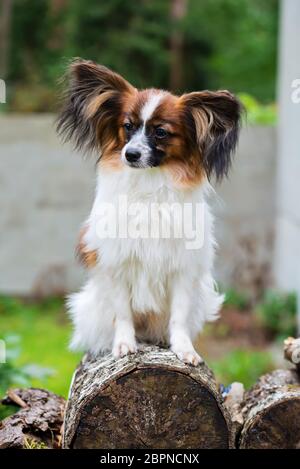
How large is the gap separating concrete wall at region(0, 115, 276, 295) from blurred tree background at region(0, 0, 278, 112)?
195 inches

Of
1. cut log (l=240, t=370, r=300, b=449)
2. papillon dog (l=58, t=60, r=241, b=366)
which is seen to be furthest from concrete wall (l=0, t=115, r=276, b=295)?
cut log (l=240, t=370, r=300, b=449)

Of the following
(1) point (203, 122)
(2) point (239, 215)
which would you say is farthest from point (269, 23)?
(1) point (203, 122)

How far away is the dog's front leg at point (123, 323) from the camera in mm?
3979

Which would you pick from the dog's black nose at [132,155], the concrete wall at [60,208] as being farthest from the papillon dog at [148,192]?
the concrete wall at [60,208]

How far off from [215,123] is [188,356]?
1.16 meters

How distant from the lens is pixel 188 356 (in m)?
3.86

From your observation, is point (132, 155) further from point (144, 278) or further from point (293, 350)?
point (293, 350)

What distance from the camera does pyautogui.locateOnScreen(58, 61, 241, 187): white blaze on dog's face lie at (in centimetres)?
383

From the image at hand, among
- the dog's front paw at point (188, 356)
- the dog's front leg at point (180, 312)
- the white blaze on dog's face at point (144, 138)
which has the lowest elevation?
the dog's front paw at point (188, 356)

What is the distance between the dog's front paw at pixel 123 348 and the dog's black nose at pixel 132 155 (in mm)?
926

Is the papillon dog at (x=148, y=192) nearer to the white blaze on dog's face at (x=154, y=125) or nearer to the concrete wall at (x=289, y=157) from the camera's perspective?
the white blaze on dog's face at (x=154, y=125)

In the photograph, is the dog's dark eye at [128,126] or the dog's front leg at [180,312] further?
the dog's front leg at [180,312]

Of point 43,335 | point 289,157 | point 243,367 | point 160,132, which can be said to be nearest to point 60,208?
point 43,335

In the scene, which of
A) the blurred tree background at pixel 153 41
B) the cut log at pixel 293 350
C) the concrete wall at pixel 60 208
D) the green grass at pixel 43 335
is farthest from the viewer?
the blurred tree background at pixel 153 41
